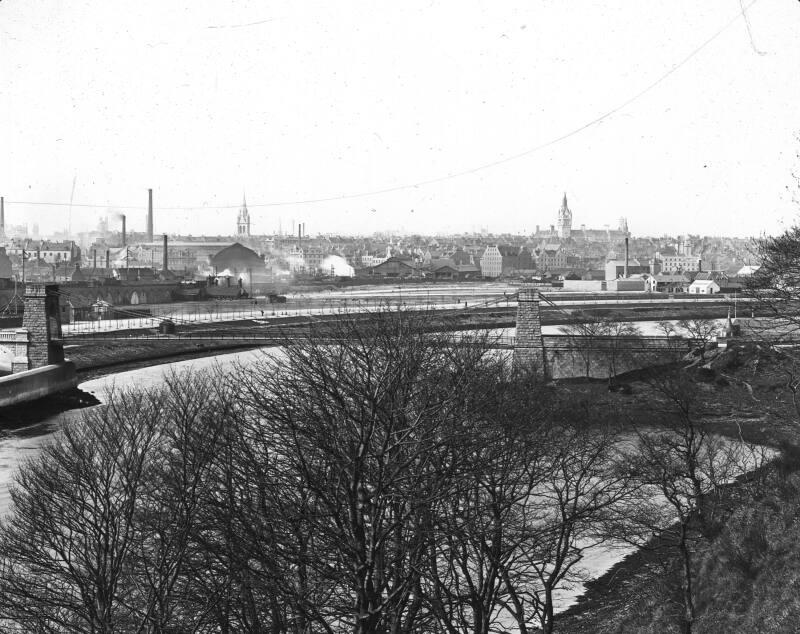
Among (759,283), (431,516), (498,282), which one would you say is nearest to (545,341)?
(759,283)

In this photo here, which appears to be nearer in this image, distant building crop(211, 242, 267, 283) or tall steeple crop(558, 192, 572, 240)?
distant building crop(211, 242, 267, 283)

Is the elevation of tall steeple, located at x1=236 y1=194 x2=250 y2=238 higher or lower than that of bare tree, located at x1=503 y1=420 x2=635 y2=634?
higher

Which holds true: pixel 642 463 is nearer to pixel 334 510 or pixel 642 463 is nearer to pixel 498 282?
pixel 334 510

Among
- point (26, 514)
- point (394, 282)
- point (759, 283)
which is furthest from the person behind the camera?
point (394, 282)

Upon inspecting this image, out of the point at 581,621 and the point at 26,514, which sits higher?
the point at 26,514

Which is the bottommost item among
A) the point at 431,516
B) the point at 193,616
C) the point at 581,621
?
the point at 581,621

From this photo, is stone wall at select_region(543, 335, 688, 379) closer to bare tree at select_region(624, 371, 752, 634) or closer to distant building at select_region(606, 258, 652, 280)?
bare tree at select_region(624, 371, 752, 634)

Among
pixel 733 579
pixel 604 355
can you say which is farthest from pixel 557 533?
pixel 604 355

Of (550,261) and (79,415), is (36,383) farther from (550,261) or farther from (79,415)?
(550,261)

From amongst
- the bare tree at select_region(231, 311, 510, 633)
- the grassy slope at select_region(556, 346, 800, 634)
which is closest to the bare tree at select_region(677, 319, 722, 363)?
the grassy slope at select_region(556, 346, 800, 634)
